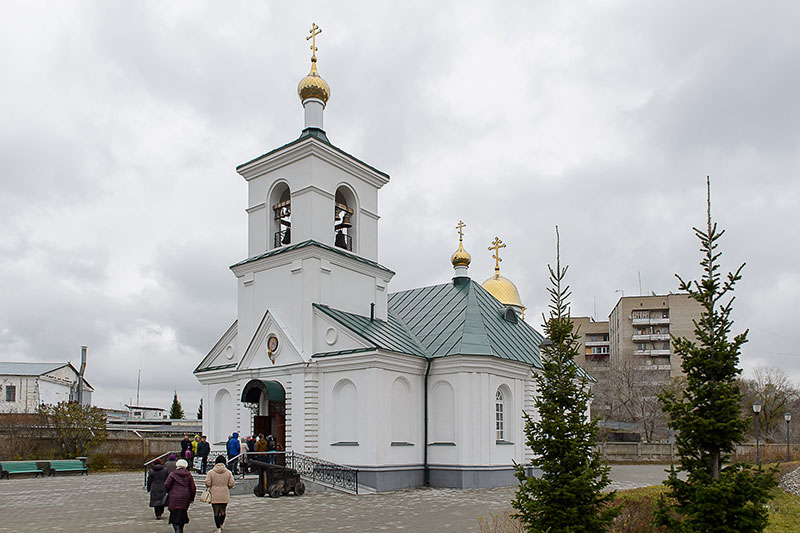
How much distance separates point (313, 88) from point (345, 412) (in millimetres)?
11602

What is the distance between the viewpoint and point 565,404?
890 centimetres

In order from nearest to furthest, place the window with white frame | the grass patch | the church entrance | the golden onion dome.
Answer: the grass patch, the church entrance, the window with white frame, the golden onion dome

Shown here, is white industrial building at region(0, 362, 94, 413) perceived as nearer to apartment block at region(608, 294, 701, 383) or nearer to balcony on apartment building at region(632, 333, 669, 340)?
apartment block at region(608, 294, 701, 383)

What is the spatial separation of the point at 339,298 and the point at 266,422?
4729 millimetres

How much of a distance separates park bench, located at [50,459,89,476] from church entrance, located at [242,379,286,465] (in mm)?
8994

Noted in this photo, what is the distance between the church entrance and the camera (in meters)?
22.0

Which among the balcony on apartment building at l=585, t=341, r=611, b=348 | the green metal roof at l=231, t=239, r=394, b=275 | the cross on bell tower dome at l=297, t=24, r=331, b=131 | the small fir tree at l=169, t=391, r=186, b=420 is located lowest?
the small fir tree at l=169, t=391, r=186, b=420

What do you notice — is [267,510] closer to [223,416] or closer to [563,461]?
[563,461]

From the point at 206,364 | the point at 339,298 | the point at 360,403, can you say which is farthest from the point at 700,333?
the point at 206,364

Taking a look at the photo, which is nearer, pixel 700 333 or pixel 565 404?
pixel 700 333

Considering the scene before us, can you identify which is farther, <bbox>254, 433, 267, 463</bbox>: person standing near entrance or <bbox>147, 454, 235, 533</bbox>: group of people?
<bbox>254, 433, 267, 463</bbox>: person standing near entrance

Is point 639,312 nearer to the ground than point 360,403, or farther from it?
farther from it

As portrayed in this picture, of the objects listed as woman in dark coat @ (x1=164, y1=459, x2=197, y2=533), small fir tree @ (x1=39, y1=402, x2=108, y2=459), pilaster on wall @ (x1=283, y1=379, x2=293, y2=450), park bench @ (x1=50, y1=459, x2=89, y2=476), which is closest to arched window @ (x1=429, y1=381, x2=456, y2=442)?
pilaster on wall @ (x1=283, y1=379, x2=293, y2=450)

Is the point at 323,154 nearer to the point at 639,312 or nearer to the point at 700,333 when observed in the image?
the point at 700,333
